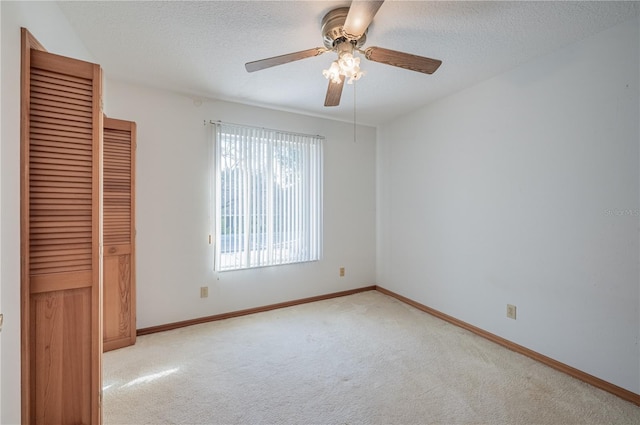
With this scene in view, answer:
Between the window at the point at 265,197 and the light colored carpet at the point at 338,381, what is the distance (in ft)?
2.76

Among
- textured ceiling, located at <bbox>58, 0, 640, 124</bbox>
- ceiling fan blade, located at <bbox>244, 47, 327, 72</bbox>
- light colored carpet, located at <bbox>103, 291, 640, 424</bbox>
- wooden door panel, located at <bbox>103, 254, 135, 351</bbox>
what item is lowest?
light colored carpet, located at <bbox>103, 291, 640, 424</bbox>

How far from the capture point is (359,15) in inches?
52.6

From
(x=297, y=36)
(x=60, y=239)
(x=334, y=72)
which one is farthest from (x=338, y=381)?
(x=297, y=36)

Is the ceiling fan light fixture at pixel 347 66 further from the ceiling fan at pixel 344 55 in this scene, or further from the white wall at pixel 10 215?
the white wall at pixel 10 215

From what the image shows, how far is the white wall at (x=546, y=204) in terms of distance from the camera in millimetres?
1834

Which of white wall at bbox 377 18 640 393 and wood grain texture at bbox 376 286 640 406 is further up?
white wall at bbox 377 18 640 393

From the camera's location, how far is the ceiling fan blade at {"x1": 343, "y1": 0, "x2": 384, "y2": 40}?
125cm

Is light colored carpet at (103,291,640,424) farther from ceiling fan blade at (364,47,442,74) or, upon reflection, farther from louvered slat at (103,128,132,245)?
ceiling fan blade at (364,47,442,74)

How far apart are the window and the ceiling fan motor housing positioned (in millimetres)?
1629

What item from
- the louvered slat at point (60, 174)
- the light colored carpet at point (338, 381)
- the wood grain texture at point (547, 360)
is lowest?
the light colored carpet at point (338, 381)

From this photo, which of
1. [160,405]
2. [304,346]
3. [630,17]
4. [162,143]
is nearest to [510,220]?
[630,17]

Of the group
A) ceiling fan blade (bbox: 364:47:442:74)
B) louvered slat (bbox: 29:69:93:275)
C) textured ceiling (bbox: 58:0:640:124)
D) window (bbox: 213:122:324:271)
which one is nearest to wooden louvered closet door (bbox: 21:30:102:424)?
louvered slat (bbox: 29:69:93:275)

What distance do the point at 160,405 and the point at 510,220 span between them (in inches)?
117

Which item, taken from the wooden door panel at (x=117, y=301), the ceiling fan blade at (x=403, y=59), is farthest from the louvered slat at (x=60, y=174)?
the ceiling fan blade at (x=403, y=59)
